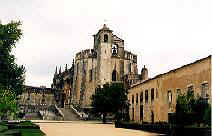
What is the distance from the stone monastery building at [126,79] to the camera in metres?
29.1

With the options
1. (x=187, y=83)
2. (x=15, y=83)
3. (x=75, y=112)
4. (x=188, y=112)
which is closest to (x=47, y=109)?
(x=75, y=112)

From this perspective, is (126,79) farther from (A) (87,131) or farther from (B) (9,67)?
(A) (87,131)

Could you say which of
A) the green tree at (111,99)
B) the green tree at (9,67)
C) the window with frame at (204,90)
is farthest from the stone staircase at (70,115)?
the window with frame at (204,90)

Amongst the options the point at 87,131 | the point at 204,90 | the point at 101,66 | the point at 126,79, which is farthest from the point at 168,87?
the point at 101,66

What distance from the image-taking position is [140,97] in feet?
136

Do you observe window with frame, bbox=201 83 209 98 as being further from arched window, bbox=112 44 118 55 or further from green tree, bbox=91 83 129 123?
arched window, bbox=112 44 118 55

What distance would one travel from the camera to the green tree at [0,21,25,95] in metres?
28.5

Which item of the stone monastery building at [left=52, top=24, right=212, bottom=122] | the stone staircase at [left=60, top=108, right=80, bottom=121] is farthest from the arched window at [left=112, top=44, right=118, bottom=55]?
the stone staircase at [left=60, top=108, right=80, bottom=121]

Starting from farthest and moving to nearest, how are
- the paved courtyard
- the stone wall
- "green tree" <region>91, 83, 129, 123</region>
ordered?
"green tree" <region>91, 83, 129, 123</region> < the stone wall < the paved courtyard

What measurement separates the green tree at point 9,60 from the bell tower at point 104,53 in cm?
4168

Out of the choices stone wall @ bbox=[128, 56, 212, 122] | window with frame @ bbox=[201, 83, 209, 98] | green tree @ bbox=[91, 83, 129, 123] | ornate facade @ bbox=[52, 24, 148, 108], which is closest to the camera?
window with frame @ bbox=[201, 83, 209, 98]

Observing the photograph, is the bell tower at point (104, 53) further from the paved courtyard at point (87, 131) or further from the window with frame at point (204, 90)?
the window with frame at point (204, 90)

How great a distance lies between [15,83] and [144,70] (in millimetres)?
42433

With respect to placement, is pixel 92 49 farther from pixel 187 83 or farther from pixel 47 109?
pixel 187 83
